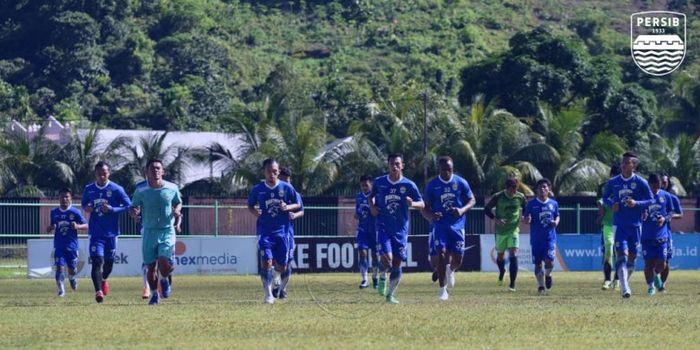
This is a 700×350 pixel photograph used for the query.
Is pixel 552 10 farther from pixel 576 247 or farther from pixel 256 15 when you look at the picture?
pixel 576 247

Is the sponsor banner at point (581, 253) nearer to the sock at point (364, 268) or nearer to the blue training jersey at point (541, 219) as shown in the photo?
the sock at point (364, 268)

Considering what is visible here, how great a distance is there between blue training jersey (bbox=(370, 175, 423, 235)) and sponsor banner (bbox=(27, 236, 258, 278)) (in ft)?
59.6

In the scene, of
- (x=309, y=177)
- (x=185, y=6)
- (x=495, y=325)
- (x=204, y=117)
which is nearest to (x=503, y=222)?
(x=495, y=325)

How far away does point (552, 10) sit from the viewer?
140875mm

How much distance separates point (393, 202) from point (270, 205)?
6.14ft

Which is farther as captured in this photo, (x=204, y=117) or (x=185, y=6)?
(x=185, y=6)

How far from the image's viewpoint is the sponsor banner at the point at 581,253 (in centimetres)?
4081

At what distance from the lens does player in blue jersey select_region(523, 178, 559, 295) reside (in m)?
25.4

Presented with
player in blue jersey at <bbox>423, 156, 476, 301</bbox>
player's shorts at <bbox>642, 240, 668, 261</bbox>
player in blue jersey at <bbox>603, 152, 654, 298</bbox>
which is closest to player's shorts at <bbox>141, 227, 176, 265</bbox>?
player in blue jersey at <bbox>423, 156, 476, 301</bbox>

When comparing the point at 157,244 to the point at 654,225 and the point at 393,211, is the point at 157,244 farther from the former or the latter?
the point at 654,225

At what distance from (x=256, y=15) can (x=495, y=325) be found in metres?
120

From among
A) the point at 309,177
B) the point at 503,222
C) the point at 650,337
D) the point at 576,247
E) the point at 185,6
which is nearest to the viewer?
the point at 650,337

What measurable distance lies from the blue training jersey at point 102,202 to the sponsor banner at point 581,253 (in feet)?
65.8

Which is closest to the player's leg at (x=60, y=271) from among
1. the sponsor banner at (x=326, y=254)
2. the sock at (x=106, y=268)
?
the sock at (x=106, y=268)
